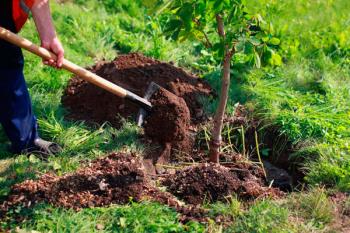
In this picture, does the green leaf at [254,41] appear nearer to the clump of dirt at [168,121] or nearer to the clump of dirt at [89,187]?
the clump of dirt at [168,121]

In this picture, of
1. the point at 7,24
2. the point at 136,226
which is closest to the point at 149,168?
the point at 136,226

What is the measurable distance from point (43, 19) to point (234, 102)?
6.31ft

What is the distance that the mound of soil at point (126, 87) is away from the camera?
454 centimetres

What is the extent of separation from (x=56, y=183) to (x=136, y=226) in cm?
67

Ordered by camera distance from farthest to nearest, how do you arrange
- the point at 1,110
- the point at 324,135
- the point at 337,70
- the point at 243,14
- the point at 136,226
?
the point at 337,70 → the point at 324,135 → the point at 1,110 → the point at 243,14 → the point at 136,226

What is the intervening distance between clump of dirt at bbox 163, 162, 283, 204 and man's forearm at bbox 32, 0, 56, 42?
131cm

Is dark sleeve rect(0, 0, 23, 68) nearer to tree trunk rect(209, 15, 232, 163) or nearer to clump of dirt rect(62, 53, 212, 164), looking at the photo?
clump of dirt rect(62, 53, 212, 164)

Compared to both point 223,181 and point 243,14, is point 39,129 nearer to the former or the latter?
point 223,181

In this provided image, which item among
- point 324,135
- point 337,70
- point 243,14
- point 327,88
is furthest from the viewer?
point 337,70

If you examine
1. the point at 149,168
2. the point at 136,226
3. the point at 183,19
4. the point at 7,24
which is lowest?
the point at 136,226

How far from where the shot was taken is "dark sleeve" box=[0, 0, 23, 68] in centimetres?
364

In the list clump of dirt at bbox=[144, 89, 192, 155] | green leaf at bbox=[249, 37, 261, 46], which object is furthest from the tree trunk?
clump of dirt at bbox=[144, 89, 192, 155]

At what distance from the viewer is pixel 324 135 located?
429 centimetres

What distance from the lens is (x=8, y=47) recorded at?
3.73 m
